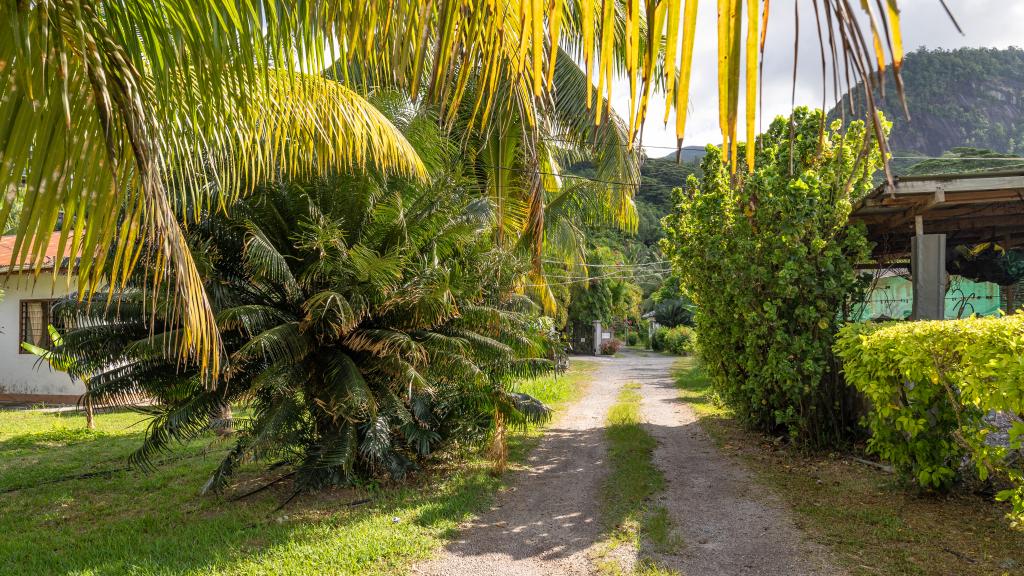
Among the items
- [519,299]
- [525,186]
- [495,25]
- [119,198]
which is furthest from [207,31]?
[525,186]

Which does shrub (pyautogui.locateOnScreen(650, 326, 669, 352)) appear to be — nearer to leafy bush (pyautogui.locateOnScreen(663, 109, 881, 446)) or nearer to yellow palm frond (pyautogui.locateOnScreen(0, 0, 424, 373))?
leafy bush (pyautogui.locateOnScreen(663, 109, 881, 446))

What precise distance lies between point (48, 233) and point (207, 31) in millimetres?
933

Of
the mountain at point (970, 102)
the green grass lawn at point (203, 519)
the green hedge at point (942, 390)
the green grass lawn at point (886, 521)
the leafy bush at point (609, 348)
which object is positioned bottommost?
the leafy bush at point (609, 348)

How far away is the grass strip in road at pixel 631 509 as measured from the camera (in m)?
5.16

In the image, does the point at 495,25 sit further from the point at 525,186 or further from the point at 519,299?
the point at 525,186

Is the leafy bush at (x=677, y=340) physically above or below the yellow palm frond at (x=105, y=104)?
below

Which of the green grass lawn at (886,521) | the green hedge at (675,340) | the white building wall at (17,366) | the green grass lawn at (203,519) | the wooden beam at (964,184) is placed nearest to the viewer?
the green grass lawn at (886,521)

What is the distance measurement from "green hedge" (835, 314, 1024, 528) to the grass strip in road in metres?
2.26

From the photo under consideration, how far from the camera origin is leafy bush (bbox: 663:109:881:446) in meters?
8.12

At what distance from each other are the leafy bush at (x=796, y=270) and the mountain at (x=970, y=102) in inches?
736

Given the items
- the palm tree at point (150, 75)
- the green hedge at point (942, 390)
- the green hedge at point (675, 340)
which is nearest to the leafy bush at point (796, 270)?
the green hedge at point (942, 390)

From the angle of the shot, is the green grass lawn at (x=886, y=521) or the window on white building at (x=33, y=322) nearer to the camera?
the green grass lawn at (x=886, y=521)

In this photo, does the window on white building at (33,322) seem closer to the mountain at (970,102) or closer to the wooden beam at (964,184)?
the wooden beam at (964,184)

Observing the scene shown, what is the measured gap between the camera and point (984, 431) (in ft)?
16.3
